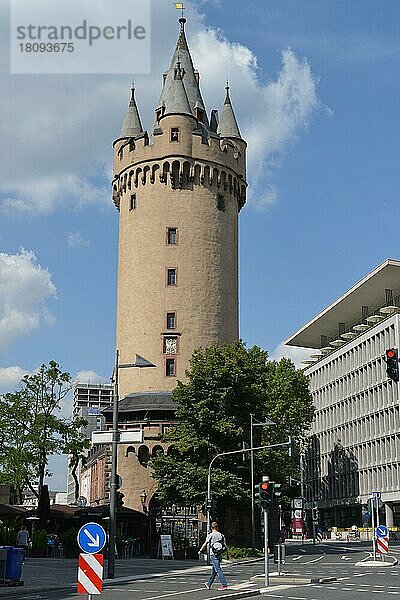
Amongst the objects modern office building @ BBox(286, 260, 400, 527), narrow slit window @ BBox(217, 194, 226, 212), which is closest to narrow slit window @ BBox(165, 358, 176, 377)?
narrow slit window @ BBox(217, 194, 226, 212)

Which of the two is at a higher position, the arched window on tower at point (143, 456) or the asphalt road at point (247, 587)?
the arched window on tower at point (143, 456)

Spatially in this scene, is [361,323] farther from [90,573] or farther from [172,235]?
[90,573]

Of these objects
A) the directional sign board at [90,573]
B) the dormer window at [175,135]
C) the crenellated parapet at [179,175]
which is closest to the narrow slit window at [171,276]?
the crenellated parapet at [179,175]

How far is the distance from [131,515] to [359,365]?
148 ft

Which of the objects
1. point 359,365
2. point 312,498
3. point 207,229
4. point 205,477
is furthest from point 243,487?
point 312,498

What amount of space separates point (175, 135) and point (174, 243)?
896 centimetres

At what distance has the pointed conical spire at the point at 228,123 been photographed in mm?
75062

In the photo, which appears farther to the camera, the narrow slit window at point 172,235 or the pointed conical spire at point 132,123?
the pointed conical spire at point 132,123

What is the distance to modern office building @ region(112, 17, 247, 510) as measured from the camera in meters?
65.6

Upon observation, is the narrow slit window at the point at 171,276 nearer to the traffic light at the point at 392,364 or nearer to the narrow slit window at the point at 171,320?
the narrow slit window at the point at 171,320

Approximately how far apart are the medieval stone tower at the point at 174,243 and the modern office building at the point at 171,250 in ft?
0.25

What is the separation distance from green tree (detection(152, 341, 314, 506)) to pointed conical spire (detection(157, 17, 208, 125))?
25.2 meters

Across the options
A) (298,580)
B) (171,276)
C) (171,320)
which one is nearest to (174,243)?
(171,276)

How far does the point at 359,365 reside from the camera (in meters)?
95.3
